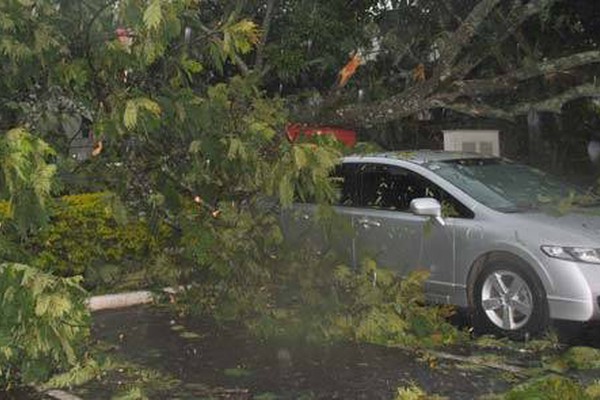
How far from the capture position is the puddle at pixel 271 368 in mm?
5594

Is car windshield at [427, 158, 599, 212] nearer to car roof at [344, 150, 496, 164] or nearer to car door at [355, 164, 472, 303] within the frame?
car roof at [344, 150, 496, 164]

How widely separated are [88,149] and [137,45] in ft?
5.89

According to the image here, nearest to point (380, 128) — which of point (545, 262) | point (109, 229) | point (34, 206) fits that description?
point (109, 229)

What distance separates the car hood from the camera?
6832mm

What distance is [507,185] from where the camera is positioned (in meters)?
7.97

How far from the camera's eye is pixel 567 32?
42.1 ft

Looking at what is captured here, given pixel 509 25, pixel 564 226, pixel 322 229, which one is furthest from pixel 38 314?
pixel 509 25

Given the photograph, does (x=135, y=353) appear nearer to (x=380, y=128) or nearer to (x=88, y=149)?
(x=88, y=149)

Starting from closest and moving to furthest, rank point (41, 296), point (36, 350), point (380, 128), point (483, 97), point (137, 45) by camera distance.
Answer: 1. point (41, 296)
2. point (36, 350)
3. point (137, 45)
4. point (483, 97)
5. point (380, 128)

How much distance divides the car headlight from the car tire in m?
0.27

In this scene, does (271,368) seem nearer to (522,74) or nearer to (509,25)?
(522,74)

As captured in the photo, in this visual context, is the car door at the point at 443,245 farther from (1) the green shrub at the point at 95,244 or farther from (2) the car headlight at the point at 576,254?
(1) the green shrub at the point at 95,244

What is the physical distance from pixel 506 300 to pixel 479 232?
64 cm

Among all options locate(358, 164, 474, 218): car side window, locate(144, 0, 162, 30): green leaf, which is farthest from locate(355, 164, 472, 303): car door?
locate(144, 0, 162, 30): green leaf
